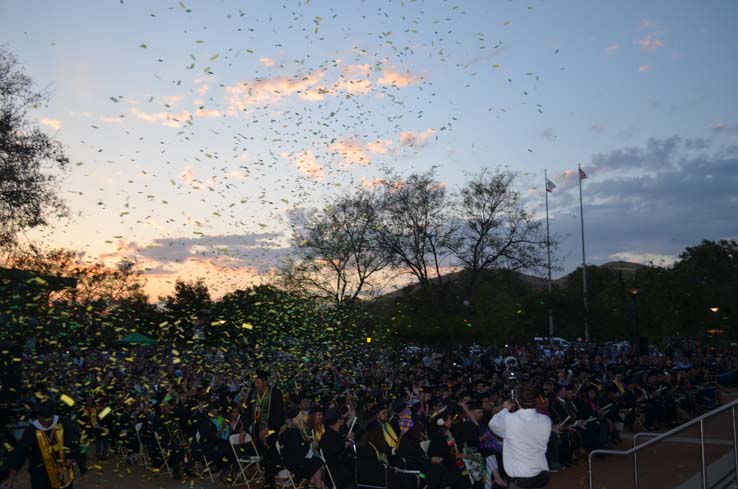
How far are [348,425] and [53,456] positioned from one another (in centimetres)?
539

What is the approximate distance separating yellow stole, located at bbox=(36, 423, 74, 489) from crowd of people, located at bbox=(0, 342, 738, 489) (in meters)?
0.01

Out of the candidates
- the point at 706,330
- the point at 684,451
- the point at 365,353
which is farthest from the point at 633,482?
the point at 706,330

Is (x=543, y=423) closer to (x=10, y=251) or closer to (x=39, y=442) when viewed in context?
(x=39, y=442)

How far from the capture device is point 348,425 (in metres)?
12.4

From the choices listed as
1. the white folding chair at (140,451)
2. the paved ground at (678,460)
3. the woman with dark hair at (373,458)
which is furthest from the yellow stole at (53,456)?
the paved ground at (678,460)

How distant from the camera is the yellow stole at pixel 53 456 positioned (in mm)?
8422

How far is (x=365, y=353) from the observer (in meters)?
36.3

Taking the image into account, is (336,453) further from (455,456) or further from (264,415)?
(264,415)

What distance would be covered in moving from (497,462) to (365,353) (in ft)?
82.0

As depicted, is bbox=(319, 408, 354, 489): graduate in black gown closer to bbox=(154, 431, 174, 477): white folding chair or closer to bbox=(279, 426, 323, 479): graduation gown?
bbox=(279, 426, 323, 479): graduation gown

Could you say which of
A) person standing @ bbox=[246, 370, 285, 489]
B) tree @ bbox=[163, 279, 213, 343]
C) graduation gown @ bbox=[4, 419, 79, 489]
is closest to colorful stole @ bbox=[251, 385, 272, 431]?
person standing @ bbox=[246, 370, 285, 489]

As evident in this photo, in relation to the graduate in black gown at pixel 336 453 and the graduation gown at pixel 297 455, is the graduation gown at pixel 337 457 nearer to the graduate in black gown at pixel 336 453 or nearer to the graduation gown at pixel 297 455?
the graduate in black gown at pixel 336 453

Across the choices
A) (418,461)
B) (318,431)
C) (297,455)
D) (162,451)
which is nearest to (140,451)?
(162,451)

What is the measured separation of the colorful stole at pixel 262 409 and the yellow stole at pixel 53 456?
411 centimetres
